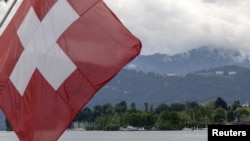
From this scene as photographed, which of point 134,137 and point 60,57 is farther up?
point 134,137

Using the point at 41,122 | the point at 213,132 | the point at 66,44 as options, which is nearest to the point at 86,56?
the point at 66,44

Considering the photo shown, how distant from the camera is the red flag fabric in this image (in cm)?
1077

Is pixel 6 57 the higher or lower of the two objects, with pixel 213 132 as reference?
higher

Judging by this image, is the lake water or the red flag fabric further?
the lake water

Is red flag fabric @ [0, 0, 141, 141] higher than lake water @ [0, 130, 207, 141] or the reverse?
the reverse

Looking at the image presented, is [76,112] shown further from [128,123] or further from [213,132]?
[128,123]

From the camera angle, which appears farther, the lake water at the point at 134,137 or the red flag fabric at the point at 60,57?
the lake water at the point at 134,137

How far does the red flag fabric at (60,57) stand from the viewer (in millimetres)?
10773

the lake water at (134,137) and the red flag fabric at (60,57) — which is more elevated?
the lake water at (134,137)

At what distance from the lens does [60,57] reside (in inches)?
427

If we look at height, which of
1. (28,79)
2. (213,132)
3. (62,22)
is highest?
(62,22)

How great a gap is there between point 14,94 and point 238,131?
3.47 m

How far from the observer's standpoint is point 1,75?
11.3m

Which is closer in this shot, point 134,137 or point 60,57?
point 60,57
